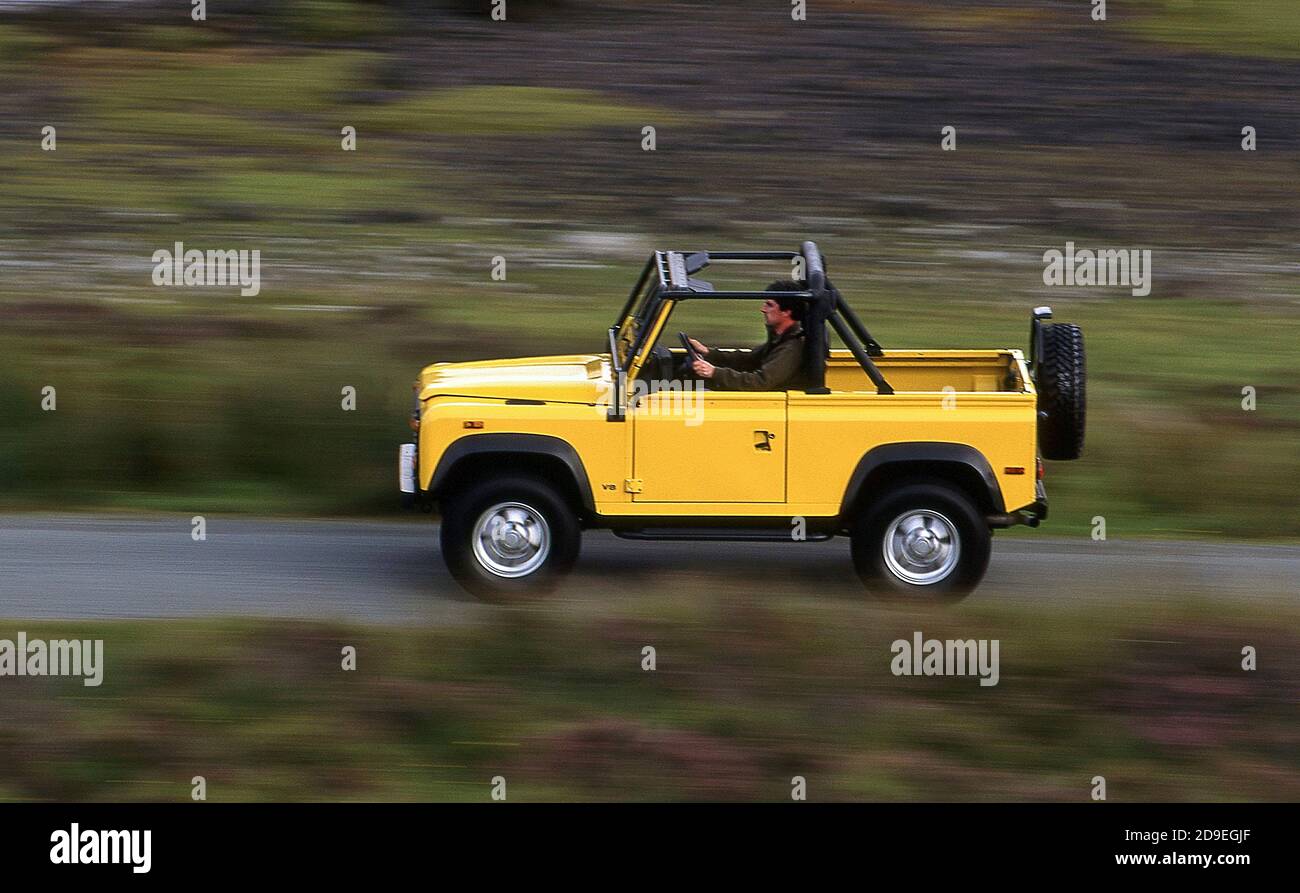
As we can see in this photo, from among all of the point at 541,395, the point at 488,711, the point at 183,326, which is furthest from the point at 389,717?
the point at 183,326

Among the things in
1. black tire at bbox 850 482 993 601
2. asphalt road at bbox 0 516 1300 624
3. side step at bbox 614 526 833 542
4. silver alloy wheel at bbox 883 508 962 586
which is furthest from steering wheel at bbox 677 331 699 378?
silver alloy wheel at bbox 883 508 962 586

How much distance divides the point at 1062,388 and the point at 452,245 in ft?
33.3

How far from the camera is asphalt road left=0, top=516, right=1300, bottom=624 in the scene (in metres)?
9.39

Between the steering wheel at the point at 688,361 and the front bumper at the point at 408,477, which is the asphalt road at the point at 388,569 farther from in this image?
the steering wheel at the point at 688,361

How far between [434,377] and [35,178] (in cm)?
1291

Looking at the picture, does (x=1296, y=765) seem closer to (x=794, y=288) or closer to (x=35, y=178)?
(x=794, y=288)

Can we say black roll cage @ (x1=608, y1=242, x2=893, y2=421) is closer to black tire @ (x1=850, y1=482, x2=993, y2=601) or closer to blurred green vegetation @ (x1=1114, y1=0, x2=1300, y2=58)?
black tire @ (x1=850, y1=482, x2=993, y2=601)

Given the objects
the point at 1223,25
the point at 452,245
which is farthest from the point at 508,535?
the point at 1223,25

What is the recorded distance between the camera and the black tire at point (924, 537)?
9.12m

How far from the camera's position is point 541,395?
916 cm

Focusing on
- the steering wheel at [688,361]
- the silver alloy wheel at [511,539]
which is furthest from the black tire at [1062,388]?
the silver alloy wheel at [511,539]

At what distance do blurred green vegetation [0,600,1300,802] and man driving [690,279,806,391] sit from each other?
136 cm

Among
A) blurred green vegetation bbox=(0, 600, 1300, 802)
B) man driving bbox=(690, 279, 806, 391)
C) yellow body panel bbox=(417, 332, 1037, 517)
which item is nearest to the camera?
blurred green vegetation bbox=(0, 600, 1300, 802)

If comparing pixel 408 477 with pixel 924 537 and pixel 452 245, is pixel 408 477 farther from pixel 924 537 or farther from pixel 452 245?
pixel 452 245
